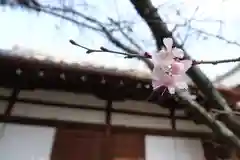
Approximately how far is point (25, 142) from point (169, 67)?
2664mm

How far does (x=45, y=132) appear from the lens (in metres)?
3.70

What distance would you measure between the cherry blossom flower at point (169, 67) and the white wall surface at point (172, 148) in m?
2.56

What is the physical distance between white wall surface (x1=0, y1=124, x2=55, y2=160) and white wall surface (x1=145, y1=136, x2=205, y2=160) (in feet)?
3.98

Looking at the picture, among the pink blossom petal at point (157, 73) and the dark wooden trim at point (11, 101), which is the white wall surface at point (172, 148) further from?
the pink blossom petal at point (157, 73)

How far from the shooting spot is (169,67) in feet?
4.54

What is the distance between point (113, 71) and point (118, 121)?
2.46 feet

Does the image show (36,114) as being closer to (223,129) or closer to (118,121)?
(118,121)

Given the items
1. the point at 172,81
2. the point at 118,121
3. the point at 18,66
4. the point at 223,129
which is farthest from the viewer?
the point at 118,121

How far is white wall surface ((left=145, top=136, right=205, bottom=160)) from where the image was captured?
3.83m

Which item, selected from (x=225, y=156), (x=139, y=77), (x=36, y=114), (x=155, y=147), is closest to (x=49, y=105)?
(x=36, y=114)

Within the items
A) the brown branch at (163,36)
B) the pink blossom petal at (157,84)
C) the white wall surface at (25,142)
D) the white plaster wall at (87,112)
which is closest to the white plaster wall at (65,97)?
the white plaster wall at (87,112)

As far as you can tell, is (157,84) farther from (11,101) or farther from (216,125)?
(11,101)

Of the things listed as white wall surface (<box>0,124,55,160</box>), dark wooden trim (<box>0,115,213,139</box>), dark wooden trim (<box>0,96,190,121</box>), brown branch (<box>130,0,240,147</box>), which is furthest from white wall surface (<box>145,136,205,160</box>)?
brown branch (<box>130,0,240,147</box>)

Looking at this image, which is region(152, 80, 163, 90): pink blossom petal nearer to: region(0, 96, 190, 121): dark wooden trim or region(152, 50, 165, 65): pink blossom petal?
region(152, 50, 165, 65): pink blossom petal
